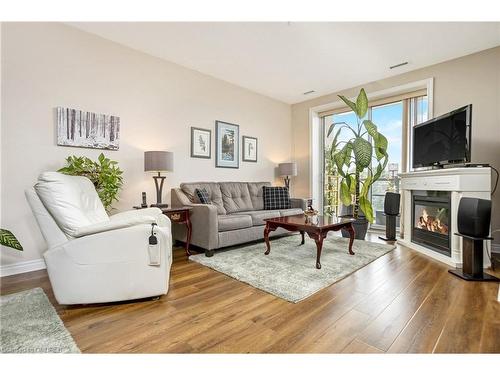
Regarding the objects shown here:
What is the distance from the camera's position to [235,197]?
4.15 meters

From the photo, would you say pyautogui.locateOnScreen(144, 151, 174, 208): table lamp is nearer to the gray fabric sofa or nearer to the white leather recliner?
the gray fabric sofa

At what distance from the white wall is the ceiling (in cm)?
25

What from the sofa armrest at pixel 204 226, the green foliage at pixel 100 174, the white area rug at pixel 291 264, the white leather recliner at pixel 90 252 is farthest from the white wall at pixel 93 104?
the white area rug at pixel 291 264

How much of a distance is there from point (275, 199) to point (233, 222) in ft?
4.28

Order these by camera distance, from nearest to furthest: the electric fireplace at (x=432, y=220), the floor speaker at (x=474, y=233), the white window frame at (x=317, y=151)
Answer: the floor speaker at (x=474, y=233), the electric fireplace at (x=432, y=220), the white window frame at (x=317, y=151)

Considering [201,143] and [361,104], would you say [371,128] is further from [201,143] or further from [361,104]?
[201,143]

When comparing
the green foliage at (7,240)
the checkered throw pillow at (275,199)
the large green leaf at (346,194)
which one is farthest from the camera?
the checkered throw pillow at (275,199)

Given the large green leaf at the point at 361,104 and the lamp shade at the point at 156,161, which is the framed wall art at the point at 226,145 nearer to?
the lamp shade at the point at 156,161

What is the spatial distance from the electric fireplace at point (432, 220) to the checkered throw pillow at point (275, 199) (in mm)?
1864

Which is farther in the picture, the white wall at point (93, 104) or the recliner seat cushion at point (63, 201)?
the white wall at point (93, 104)

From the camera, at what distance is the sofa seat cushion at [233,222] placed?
314 cm

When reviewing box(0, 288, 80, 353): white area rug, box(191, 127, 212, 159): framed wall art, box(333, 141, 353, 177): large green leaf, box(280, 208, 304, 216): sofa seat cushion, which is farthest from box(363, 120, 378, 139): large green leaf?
box(0, 288, 80, 353): white area rug

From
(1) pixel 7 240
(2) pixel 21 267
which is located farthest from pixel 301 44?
(2) pixel 21 267
